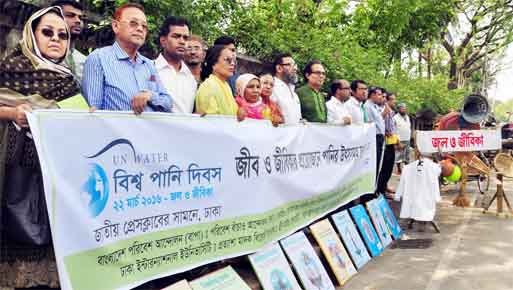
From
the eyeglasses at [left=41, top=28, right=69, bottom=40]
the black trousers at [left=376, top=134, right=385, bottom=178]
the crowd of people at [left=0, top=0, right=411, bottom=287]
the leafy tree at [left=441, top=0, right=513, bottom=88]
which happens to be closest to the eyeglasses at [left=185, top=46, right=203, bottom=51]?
the crowd of people at [left=0, top=0, right=411, bottom=287]

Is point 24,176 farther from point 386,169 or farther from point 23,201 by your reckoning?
point 386,169

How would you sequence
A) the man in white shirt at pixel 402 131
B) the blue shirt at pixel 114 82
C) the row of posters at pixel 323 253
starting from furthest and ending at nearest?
the man in white shirt at pixel 402 131, the row of posters at pixel 323 253, the blue shirt at pixel 114 82

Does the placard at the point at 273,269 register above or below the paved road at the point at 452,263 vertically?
above

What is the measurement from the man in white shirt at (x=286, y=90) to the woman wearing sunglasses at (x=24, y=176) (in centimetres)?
249

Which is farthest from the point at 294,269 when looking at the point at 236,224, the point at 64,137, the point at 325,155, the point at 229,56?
the point at 64,137

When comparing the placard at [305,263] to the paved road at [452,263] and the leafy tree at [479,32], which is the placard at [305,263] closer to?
the paved road at [452,263]

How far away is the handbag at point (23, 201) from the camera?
2.51m

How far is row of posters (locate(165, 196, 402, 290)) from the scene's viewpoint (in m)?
3.47

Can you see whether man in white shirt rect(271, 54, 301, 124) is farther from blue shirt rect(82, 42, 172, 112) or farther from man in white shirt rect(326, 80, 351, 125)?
blue shirt rect(82, 42, 172, 112)

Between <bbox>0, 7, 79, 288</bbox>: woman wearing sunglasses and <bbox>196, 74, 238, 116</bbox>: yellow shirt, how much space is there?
1.15 m

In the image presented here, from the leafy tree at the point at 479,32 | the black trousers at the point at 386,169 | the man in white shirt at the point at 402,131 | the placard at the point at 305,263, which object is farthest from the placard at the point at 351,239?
the leafy tree at the point at 479,32

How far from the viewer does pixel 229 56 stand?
156 inches

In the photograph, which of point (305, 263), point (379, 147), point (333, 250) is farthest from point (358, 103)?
point (305, 263)

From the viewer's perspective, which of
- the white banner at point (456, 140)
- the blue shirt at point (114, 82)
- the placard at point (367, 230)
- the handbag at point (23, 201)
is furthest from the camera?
the white banner at point (456, 140)
